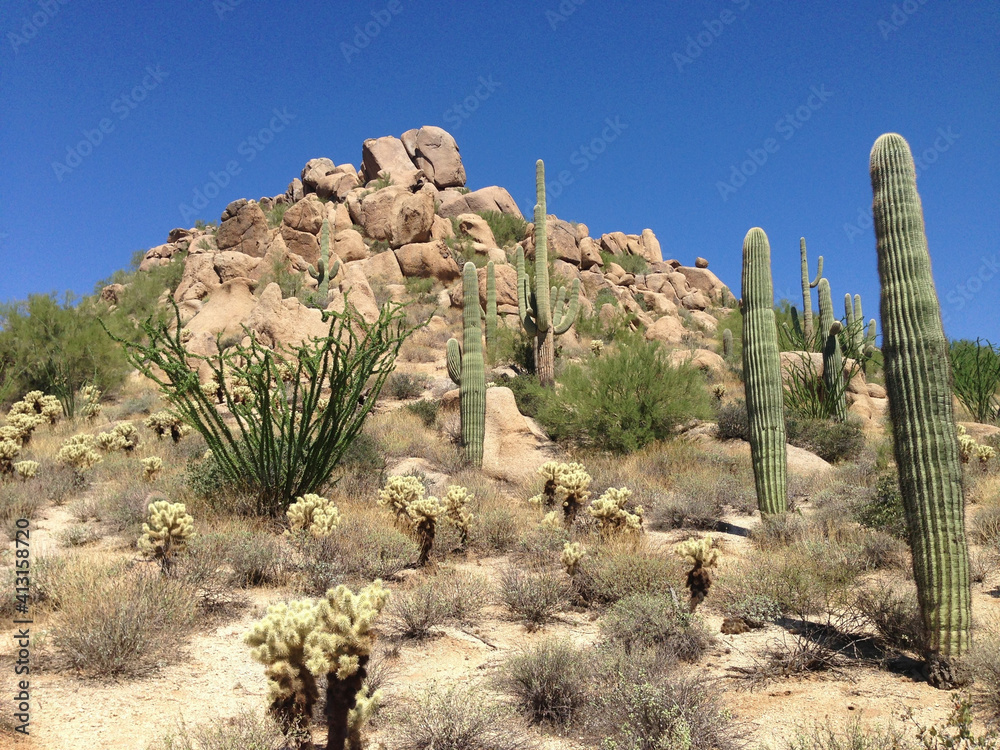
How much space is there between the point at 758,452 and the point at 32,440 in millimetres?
11762

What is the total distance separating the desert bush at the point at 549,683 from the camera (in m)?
3.53

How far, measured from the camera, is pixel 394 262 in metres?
31.7

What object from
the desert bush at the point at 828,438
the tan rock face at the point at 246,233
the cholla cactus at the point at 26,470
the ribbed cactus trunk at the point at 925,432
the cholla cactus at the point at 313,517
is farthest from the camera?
the tan rock face at the point at 246,233

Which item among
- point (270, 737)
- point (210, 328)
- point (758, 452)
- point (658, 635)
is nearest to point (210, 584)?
point (270, 737)

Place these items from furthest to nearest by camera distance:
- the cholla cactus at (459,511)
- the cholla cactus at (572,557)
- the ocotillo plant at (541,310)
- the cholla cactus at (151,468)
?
1. the ocotillo plant at (541,310)
2. the cholla cactus at (151,468)
3. the cholla cactus at (459,511)
4. the cholla cactus at (572,557)

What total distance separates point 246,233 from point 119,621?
35936 mm

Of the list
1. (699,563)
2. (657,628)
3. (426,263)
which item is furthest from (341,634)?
(426,263)

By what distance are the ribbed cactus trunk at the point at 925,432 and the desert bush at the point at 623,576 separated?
5.63 ft

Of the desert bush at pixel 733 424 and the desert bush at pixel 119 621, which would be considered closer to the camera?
the desert bush at pixel 119 621

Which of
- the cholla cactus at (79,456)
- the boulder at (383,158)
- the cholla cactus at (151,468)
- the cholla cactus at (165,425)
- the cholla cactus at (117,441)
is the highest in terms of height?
the boulder at (383,158)

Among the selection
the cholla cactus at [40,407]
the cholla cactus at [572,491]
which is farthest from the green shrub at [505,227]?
the cholla cactus at [572,491]

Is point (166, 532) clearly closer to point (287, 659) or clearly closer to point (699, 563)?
point (287, 659)

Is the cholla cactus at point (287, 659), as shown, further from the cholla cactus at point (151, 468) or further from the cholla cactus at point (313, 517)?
the cholla cactus at point (151, 468)

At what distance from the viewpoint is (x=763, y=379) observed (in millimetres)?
7859
